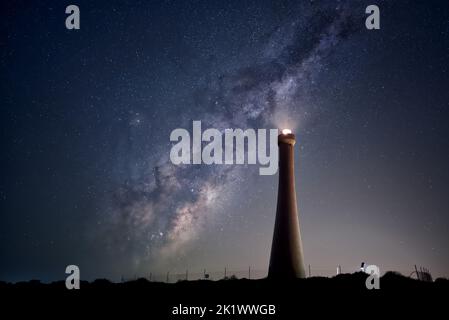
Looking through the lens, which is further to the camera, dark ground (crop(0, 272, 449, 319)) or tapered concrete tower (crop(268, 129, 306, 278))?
tapered concrete tower (crop(268, 129, 306, 278))

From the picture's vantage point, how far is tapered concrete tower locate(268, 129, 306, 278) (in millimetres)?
29153

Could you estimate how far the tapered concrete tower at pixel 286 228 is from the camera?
29.2 m

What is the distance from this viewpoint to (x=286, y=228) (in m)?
29.7

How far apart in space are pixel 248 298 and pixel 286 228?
8361mm

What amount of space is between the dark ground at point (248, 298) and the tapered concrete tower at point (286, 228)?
2.26 meters

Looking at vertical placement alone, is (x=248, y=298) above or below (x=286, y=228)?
below

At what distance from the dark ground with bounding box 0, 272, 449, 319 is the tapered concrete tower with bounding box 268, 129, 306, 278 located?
226 cm

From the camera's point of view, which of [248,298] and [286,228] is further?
[286,228]

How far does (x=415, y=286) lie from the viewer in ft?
74.6

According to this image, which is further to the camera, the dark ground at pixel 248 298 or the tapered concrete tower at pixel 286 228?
the tapered concrete tower at pixel 286 228
